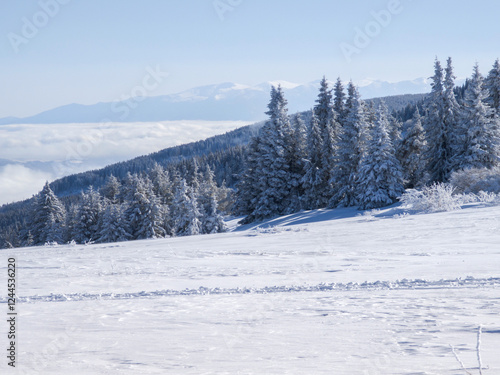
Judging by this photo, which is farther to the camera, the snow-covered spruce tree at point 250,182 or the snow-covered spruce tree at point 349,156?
the snow-covered spruce tree at point 250,182

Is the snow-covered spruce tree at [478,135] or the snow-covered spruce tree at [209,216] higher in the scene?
the snow-covered spruce tree at [478,135]

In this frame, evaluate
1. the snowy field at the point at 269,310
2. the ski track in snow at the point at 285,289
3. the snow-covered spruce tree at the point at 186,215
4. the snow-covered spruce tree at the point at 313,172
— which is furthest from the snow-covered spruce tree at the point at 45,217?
the ski track in snow at the point at 285,289

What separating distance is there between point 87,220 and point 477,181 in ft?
133

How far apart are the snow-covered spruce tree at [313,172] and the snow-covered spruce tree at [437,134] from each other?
10104 millimetres

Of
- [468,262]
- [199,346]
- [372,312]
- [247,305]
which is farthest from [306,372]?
[468,262]

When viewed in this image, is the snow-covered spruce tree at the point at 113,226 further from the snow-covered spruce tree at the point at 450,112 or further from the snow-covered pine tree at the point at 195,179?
the snow-covered spruce tree at the point at 450,112

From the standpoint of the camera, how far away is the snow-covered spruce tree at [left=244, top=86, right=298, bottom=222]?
37406 millimetres

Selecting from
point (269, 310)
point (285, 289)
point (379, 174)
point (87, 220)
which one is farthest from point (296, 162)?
point (269, 310)

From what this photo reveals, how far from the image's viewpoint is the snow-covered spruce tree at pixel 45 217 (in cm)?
4759

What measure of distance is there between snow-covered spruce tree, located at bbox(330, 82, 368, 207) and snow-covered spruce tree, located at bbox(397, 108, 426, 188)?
9.15 m

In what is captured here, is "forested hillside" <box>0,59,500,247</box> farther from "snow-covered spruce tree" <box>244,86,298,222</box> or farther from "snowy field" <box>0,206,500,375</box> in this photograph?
"snowy field" <box>0,206,500,375</box>

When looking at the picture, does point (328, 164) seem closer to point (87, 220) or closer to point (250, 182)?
point (250, 182)

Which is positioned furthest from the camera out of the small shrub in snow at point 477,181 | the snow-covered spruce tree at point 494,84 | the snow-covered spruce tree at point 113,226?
the snow-covered spruce tree at point 113,226

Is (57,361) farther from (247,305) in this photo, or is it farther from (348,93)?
(348,93)
